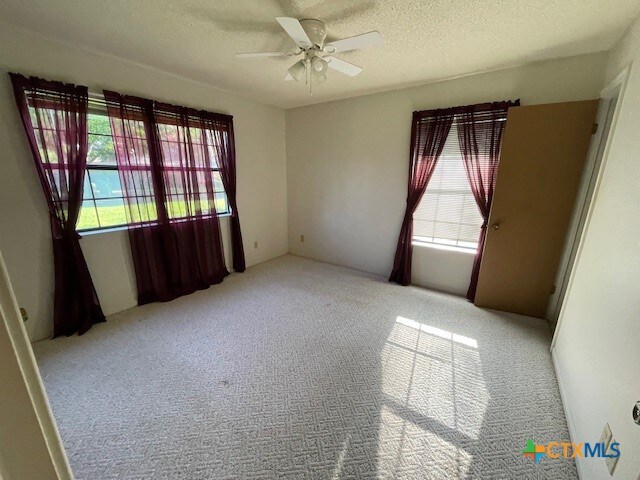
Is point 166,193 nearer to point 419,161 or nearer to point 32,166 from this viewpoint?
point 32,166

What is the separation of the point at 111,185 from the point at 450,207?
3.57 m

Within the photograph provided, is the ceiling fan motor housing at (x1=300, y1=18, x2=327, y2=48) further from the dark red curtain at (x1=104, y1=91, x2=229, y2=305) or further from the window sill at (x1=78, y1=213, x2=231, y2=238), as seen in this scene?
the window sill at (x1=78, y1=213, x2=231, y2=238)

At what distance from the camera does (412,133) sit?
Result: 3.00 metres

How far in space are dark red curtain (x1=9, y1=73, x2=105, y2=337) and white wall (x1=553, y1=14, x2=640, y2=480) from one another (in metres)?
3.55

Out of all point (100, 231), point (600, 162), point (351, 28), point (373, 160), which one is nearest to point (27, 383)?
point (351, 28)

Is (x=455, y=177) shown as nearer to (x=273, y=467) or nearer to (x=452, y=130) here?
(x=452, y=130)

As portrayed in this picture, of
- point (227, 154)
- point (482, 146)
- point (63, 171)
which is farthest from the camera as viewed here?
point (227, 154)

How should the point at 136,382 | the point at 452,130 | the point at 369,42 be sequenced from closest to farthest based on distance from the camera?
1. the point at 369,42
2. the point at 136,382
3. the point at 452,130

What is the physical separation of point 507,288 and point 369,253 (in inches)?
64.8

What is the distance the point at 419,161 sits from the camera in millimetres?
3016

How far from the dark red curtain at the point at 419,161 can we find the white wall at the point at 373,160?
121 mm

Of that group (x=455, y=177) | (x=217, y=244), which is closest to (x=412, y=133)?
(x=455, y=177)

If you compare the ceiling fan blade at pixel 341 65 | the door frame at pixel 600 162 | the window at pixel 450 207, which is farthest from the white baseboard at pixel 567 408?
the ceiling fan blade at pixel 341 65

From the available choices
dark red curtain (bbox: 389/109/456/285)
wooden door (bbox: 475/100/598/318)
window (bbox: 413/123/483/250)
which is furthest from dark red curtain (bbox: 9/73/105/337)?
wooden door (bbox: 475/100/598/318)
